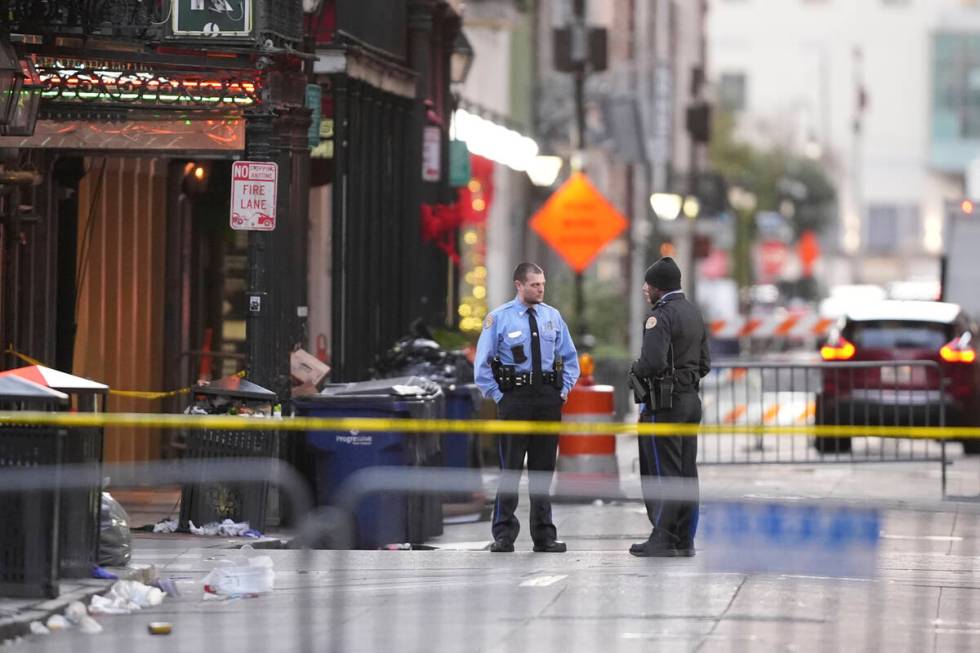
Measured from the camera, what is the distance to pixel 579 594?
11.9 m

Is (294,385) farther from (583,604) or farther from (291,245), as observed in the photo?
(583,604)

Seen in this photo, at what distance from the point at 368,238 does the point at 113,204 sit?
11.6ft

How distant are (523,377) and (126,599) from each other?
147 inches

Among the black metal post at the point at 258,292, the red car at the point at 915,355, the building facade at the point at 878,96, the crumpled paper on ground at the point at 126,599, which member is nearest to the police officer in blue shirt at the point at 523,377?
the black metal post at the point at 258,292

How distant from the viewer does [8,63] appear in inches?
570

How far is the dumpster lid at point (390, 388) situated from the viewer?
15.3 metres

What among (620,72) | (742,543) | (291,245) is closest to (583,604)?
(742,543)

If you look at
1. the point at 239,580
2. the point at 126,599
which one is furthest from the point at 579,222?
the point at 126,599

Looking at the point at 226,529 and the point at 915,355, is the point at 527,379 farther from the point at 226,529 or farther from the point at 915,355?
the point at 915,355

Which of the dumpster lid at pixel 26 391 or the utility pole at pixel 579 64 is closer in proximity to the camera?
the dumpster lid at pixel 26 391

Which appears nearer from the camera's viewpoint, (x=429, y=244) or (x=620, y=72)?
(x=429, y=244)

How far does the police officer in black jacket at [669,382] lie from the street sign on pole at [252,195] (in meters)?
2.82

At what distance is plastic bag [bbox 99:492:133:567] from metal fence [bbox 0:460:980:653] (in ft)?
1.16

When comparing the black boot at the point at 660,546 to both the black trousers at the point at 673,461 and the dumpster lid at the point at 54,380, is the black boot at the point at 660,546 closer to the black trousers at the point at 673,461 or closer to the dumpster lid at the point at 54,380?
the black trousers at the point at 673,461
